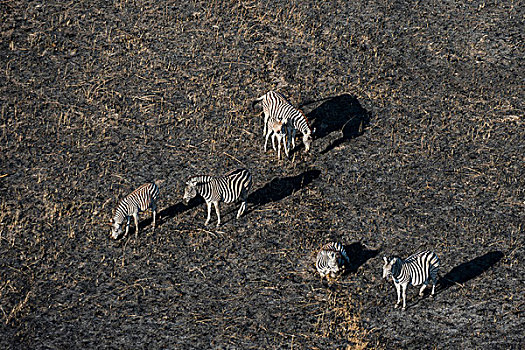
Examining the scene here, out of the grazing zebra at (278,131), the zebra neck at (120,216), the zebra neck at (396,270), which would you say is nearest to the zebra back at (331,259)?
the zebra neck at (396,270)

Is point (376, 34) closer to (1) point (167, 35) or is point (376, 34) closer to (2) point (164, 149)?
(1) point (167, 35)

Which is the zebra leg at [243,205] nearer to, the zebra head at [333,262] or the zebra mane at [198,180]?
the zebra mane at [198,180]

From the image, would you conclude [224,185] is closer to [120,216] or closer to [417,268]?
[120,216]

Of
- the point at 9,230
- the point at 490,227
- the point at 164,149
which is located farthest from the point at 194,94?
the point at 490,227

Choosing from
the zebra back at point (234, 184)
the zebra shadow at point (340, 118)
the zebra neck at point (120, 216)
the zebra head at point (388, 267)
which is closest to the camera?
the zebra head at point (388, 267)


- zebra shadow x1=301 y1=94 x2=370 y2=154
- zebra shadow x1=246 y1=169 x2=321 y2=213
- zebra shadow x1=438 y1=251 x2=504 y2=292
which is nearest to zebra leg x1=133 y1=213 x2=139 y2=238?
zebra shadow x1=246 y1=169 x2=321 y2=213

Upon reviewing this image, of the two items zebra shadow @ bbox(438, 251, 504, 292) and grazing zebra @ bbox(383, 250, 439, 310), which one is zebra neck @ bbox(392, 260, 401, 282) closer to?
grazing zebra @ bbox(383, 250, 439, 310)

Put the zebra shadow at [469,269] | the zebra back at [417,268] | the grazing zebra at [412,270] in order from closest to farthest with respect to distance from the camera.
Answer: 1. the grazing zebra at [412,270]
2. the zebra back at [417,268]
3. the zebra shadow at [469,269]
